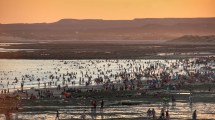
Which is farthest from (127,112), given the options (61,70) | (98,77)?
(61,70)

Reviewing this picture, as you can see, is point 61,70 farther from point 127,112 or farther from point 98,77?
point 127,112

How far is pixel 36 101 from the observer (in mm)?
50781

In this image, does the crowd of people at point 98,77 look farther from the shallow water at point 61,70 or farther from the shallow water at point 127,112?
the shallow water at point 127,112

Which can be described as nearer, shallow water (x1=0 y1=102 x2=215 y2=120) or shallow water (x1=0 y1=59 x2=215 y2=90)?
shallow water (x1=0 y1=102 x2=215 y2=120)

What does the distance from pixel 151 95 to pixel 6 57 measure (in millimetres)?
76291

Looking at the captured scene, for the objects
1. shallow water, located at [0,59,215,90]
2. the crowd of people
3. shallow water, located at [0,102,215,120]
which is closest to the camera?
shallow water, located at [0,102,215,120]

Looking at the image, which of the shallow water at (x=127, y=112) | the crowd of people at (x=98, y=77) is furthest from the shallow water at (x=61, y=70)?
the shallow water at (x=127, y=112)

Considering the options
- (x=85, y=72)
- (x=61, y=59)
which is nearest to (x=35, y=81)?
(x=85, y=72)

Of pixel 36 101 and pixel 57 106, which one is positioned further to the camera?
pixel 36 101

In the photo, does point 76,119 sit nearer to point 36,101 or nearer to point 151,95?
point 36,101

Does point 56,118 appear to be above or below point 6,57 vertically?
below

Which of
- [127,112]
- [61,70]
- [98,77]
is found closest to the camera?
[127,112]

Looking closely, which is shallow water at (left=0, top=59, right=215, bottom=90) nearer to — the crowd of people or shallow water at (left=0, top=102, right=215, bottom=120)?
the crowd of people

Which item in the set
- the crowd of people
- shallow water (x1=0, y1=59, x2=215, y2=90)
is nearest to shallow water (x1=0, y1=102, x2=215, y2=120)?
the crowd of people
